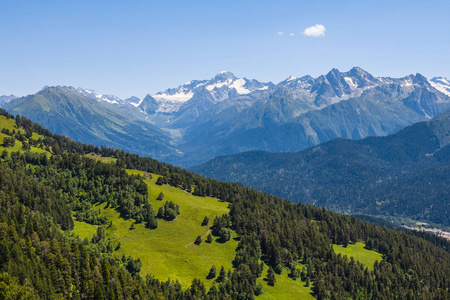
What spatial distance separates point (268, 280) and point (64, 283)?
82793 millimetres

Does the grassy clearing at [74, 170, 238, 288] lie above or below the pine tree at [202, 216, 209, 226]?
below

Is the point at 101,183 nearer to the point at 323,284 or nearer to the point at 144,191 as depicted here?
the point at 144,191

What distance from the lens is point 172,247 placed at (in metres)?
159

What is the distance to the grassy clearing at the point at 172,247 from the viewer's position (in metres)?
144

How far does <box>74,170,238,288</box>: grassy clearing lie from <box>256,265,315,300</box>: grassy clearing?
18407 mm

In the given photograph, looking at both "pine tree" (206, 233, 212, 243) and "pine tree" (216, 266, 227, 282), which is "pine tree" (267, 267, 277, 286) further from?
"pine tree" (206, 233, 212, 243)

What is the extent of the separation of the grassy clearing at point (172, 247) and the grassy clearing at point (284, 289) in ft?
60.4

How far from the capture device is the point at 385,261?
198375mm

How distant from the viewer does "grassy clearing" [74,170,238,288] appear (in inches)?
5650

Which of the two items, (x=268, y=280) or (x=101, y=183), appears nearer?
(x=268, y=280)

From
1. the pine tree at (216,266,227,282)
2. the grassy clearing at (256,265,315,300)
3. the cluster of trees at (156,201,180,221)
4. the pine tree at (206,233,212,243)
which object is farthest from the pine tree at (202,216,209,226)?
the pine tree at (216,266,227,282)

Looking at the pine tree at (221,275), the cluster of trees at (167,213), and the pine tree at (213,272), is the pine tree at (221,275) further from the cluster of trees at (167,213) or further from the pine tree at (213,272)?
the cluster of trees at (167,213)

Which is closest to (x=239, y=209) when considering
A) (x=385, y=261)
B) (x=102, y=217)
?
(x=102, y=217)

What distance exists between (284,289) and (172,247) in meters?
51.1
